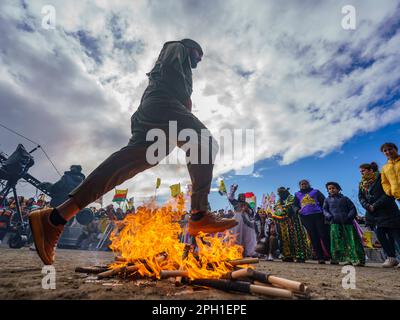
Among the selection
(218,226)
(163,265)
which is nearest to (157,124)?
(218,226)

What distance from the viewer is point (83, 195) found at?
1978 millimetres

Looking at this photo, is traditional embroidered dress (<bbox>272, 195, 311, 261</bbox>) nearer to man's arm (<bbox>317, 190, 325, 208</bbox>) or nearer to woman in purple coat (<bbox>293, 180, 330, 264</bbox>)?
woman in purple coat (<bbox>293, 180, 330, 264</bbox>)

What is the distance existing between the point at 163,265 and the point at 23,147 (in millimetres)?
9568

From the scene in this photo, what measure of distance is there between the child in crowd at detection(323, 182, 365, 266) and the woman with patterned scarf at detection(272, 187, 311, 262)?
95 centimetres

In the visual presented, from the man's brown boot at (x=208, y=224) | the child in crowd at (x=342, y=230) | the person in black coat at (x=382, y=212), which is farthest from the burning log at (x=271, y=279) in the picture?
the child in crowd at (x=342, y=230)

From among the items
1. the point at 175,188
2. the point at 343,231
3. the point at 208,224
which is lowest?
the point at 343,231

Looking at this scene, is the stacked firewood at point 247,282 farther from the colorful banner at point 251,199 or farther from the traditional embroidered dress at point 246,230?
the colorful banner at point 251,199

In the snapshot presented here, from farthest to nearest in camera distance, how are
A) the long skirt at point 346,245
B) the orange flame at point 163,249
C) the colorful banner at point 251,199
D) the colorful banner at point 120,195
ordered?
the colorful banner at point 120,195, the colorful banner at point 251,199, the long skirt at point 346,245, the orange flame at point 163,249

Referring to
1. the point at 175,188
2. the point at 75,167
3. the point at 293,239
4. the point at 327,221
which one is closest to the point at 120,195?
the point at 175,188

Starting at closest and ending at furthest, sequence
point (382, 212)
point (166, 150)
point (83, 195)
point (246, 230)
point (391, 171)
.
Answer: point (83, 195) < point (166, 150) < point (391, 171) < point (382, 212) < point (246, 230)

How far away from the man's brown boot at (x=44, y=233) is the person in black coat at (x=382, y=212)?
6.21 meters

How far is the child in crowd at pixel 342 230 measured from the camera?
5.62m

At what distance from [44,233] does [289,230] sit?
21.7ft

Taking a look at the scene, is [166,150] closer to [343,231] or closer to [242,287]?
[242,287]
